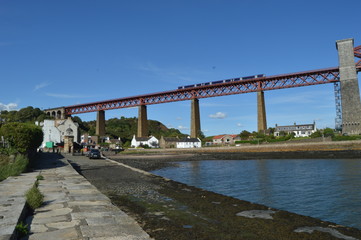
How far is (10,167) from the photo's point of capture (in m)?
16.6

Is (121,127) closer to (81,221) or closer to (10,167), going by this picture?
(10,167)

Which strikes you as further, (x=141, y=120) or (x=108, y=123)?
(x=108, y=123)

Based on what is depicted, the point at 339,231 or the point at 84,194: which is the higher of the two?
the point at 84,194

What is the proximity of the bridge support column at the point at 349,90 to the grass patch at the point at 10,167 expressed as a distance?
65.9 meters

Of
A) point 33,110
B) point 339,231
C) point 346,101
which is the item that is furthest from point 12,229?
point 33,110

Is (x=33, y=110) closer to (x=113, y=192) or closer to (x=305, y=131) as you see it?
(x=305, y=131)

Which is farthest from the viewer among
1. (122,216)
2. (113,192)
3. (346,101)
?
(346,101)

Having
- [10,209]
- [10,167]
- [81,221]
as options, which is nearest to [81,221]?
[81,221]

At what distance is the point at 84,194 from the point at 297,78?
7885 centimetres

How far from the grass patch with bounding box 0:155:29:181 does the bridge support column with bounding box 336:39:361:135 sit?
65933 millimetres

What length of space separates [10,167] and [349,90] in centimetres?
6924

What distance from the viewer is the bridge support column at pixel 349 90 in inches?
2478

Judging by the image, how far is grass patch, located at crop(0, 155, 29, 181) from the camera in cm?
1530

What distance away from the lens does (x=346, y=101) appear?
64688 mm
